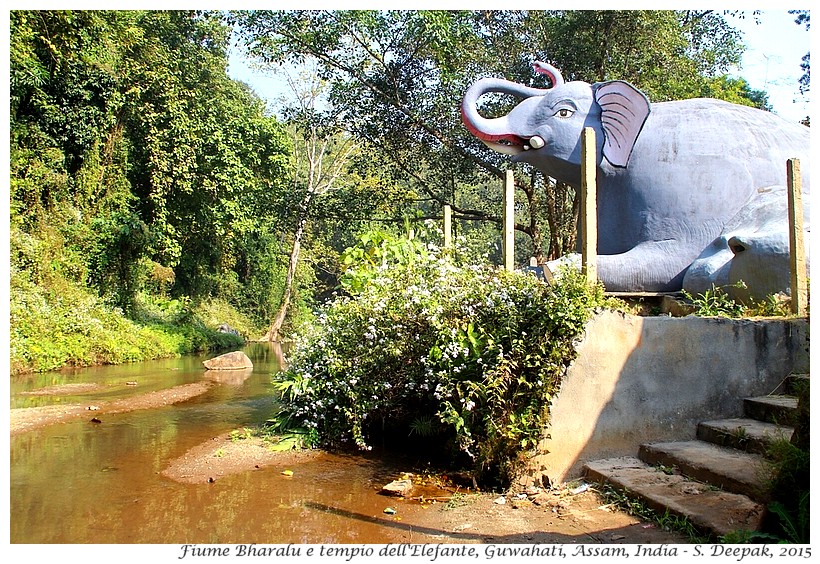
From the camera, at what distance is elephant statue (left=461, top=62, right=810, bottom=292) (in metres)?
7.20

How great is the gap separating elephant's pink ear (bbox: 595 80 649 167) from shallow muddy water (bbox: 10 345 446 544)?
414cm

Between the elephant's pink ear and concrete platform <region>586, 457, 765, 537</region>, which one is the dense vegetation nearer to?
the elephant's pink ear

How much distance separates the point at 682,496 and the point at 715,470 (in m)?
0.33

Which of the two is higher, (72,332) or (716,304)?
(716,304)

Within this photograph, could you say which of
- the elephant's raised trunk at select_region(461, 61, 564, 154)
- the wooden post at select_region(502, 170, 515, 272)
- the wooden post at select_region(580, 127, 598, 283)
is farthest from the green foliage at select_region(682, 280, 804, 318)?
the elephant's raised trunk at select_region(461, 61, 564, 154)

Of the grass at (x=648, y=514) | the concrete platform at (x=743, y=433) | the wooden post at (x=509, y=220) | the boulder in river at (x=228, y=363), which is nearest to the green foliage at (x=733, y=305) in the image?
the concrete platform at (x=743, y=433)

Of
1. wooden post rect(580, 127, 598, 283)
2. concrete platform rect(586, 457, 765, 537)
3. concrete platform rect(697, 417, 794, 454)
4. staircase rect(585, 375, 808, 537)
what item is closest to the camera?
concrete platform rect(586, 457, 765, 537)

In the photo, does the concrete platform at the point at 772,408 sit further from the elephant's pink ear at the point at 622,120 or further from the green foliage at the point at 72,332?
the green foliage at the point at 72,332

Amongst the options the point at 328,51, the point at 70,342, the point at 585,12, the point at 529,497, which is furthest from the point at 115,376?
the point at 585,12

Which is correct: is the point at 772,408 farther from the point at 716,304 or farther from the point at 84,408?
the point at 84,408

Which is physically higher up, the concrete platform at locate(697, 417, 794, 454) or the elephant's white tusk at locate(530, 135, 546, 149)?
the elephant's white tusk at locate(530, 135, 546, 149)

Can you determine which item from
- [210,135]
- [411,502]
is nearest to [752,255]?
[411,502]

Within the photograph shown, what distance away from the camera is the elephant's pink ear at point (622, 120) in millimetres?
7582

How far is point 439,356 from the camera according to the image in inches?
217
